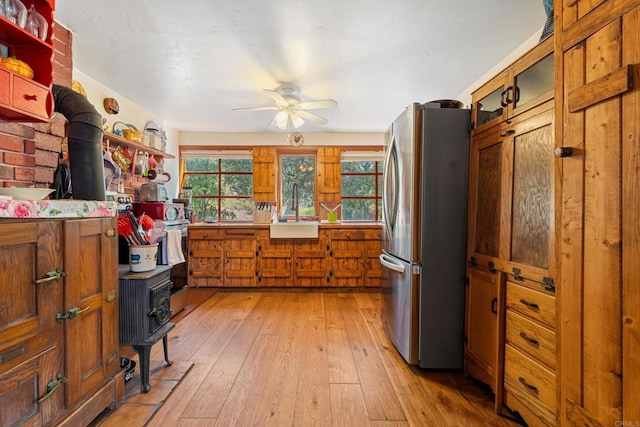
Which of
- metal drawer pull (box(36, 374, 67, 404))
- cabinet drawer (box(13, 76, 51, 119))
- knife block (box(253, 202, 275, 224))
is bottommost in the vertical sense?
metal drawer pull (box(36, 374, 67, 404))

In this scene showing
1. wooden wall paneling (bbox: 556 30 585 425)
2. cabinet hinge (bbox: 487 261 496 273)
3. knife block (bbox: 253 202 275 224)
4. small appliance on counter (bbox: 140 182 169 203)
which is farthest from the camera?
knife block (bbox: 253 202 275 224)

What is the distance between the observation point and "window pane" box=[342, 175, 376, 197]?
4.48m

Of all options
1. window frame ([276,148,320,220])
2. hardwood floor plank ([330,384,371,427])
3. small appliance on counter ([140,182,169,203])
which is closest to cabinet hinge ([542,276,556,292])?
hardwood floor plank ([330,384,371,427])

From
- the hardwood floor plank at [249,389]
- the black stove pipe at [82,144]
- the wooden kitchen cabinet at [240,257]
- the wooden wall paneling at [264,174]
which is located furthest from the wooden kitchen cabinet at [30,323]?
the wooden wall paneling at [264,174]

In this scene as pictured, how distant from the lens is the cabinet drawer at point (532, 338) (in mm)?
1244

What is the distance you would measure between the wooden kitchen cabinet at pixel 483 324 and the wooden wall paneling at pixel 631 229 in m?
0.82

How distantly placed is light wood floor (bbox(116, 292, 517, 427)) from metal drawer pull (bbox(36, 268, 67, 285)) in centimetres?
89

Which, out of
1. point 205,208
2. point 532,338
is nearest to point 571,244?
point 532,338

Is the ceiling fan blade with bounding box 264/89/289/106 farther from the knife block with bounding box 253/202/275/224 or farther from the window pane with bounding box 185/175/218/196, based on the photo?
the window pane with bounding box 185/175/218/196

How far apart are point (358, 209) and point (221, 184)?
2170mm

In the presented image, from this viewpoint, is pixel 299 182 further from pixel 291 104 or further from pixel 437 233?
pixel 437 233

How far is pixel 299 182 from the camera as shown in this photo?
4480mm

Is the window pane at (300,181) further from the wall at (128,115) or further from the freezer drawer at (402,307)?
the freezer drawer at (402,307)

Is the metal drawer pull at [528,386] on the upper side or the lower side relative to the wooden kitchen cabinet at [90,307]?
lower
